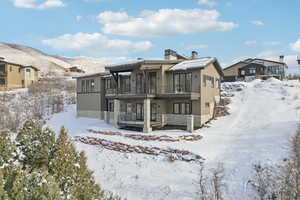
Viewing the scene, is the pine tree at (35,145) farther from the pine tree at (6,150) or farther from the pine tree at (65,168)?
the pine tree at (65,168)

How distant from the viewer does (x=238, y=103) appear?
2389 cm

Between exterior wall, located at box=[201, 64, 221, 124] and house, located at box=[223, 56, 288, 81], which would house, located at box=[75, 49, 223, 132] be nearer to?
exterior wall, located at box=[201, 64, 221, 124]

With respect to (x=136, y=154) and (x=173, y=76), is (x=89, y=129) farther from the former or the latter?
(x=173, y=76)

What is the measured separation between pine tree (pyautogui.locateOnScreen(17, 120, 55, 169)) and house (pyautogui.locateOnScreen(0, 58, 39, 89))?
3845 centimetres

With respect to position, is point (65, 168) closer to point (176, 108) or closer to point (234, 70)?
point (176, 108)

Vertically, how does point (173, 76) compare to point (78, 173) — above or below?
above

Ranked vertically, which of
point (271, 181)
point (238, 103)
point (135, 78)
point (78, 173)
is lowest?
point (271, 181)

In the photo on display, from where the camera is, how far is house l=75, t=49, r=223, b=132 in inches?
702

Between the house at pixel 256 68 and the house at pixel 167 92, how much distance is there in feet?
58.5

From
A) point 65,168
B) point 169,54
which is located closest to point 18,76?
point 169,54

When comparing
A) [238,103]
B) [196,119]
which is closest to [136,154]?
[196,119]

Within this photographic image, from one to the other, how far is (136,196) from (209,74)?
1314 centimetres

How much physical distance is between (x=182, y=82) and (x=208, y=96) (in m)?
2.81

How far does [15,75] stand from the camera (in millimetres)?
41625
